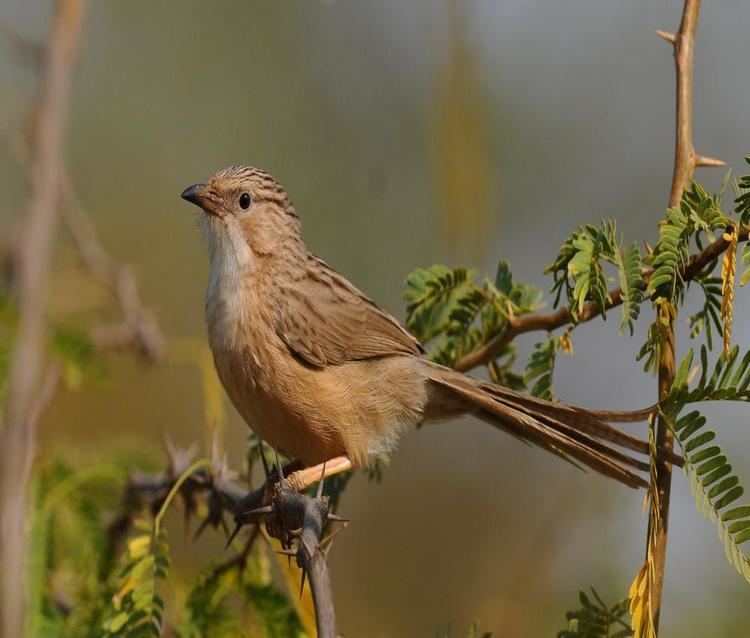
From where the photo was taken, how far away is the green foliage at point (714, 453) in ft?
8.54

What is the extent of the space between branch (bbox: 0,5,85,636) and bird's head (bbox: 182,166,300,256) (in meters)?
2.17

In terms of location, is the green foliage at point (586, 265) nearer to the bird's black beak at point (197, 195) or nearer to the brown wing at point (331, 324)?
the brown wing at point (331, 324)

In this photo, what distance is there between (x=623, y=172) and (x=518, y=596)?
11.0 ft

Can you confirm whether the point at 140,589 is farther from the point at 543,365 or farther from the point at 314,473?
the point at 543,365

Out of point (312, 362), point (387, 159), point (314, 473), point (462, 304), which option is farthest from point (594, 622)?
point (387, 159)

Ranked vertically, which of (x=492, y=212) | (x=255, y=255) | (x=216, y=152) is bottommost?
(x=255, y=255)

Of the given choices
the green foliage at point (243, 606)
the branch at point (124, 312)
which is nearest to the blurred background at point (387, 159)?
the branch at point (124, 312)

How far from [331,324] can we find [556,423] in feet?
4.22

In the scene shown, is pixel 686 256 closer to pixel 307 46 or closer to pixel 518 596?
pixel 518 596

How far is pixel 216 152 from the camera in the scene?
757 cm

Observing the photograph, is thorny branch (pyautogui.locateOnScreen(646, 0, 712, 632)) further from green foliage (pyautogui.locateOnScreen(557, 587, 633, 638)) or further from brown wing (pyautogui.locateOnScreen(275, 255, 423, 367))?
brown wing (pyautogui.locateOnScreen(275, 255, 423, 367))

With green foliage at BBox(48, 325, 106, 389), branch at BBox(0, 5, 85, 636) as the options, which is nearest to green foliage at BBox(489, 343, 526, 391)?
green foliage at BBox(48, 325, 106, 389)

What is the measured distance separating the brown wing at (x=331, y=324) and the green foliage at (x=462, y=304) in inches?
18.9

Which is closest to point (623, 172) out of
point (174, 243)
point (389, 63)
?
point (389, 63)
